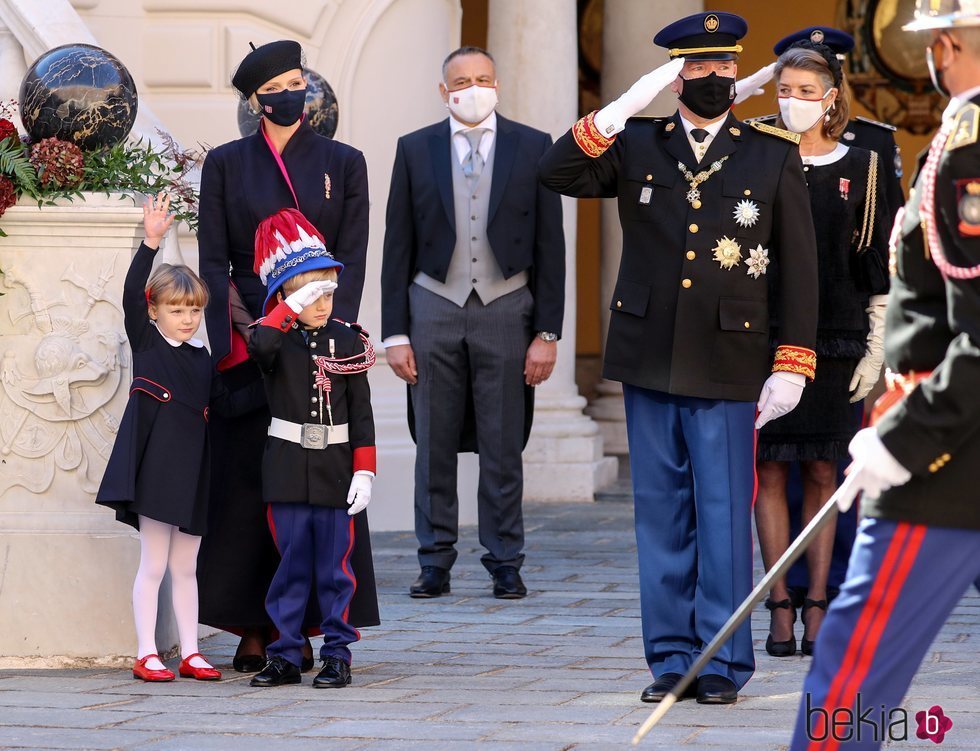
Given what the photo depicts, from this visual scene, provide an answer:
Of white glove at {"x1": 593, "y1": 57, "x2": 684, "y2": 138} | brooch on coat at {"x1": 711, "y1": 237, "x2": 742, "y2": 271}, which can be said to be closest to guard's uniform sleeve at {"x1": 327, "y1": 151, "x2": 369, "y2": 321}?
white glove at {"x1": 593, "y1": 57, "x2": 684, "y2": 138}

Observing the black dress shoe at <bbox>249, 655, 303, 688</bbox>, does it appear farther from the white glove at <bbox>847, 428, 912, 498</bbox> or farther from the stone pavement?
the white glove at <bbox>847, 428, 912, 498</bbox>

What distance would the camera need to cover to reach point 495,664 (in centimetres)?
559

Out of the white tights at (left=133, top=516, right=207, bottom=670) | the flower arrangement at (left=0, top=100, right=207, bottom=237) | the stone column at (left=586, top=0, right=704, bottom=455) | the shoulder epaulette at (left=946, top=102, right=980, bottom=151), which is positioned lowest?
the white tights at (left=133, top=516, right=207, bottom=670)

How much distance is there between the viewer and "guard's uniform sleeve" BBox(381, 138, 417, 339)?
742 cm

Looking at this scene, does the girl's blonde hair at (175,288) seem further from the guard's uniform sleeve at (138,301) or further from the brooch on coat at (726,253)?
the brooch on coat at (726,253)

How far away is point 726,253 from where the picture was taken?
199 inches

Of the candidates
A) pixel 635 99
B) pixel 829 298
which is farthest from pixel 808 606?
pixel 635 99

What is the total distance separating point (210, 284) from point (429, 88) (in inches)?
170

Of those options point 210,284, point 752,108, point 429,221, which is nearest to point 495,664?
point 210,284

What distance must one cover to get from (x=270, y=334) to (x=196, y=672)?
3.32 ft

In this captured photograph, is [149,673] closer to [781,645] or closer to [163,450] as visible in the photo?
[163,450]

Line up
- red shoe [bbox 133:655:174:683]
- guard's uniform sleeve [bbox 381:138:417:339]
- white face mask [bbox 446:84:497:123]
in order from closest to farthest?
red shoe [bbox 133:655:174:683] < white face mask [bbox 446:84:497:123] < guard's uniform sleeve [bbox 381:138:417:339]

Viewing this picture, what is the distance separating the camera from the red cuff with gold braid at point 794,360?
5.06 metres

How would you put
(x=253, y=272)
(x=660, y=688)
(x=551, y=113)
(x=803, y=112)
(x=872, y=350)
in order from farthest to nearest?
(x=551, y=113)
(x=872, y=350)
(x=803, y=112)
(x=253, y=272)
(x=660, y=688)
